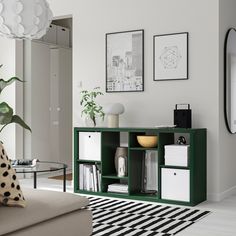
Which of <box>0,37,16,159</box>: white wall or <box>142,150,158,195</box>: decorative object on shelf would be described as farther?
<box>0,37,16,159</box>: white wall

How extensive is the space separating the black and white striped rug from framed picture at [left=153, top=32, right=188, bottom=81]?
1.49 m

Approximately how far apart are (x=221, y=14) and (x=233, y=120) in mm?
1246

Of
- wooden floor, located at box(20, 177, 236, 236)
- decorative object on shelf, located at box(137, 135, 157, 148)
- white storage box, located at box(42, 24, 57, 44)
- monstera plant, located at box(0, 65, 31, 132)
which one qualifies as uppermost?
white storage box, located at box(42, 24, 57, 44)

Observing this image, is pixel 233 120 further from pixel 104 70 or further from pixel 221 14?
pixel 104 70

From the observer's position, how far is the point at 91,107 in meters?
5.32

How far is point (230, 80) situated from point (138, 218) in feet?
6.81

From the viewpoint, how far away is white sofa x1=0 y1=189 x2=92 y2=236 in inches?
92.4

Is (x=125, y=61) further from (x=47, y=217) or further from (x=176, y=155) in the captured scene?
(x=47, y=217)

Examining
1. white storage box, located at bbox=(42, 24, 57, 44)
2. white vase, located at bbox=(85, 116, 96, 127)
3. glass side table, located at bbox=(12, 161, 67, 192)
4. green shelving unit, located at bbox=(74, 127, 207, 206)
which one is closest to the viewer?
glass side table, located at bbox=(12, 161, 67, 192)

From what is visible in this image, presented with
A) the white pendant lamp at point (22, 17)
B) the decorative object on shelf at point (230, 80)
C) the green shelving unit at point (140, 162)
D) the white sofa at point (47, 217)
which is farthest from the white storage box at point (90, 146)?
the white sofa at point (47, 217)

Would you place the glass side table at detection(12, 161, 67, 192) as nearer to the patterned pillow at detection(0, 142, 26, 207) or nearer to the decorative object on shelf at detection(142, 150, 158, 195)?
the decorative object on shelf at detection(142, 150, 158, 195)

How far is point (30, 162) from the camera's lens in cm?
451

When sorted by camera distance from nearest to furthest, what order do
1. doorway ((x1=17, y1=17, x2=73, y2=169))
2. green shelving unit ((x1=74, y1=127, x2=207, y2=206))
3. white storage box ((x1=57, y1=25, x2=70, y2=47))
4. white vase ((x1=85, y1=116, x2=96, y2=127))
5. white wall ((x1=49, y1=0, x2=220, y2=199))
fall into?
green shelving unit ((x1=74, y1=127, x2=207, y2=206)) < white wall ((x1=49, y1=0, x2=220, y2=199)) < white vase ((x1=85, y1=116, x2=96, y2=127)) < doorway ((x1=17, y1=17, x2=73, y2=169)) < white storage box ((x1=57, y1=25, x2=70, y2=47))

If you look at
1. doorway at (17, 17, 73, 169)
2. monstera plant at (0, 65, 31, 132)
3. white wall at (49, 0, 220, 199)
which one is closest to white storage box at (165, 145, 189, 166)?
white wall at (49, 0, 220, 199)
